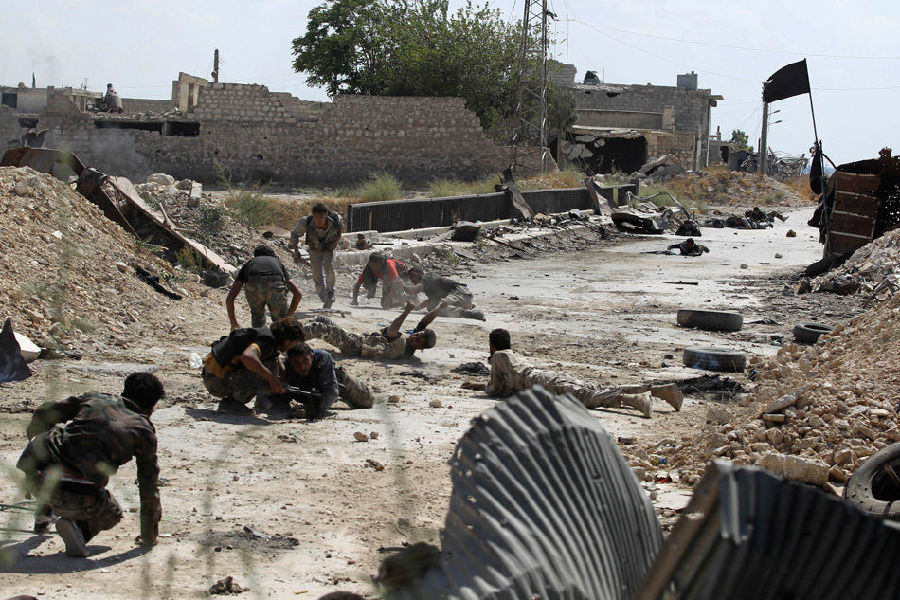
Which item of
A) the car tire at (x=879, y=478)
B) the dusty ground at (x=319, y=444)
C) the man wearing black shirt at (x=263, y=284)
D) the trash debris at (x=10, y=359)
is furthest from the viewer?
the man wearing black shirt at (x=263, y=284)

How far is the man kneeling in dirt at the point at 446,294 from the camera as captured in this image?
11.6 meters

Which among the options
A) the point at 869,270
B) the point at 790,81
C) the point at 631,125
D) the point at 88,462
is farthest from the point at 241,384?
the point at 631,125

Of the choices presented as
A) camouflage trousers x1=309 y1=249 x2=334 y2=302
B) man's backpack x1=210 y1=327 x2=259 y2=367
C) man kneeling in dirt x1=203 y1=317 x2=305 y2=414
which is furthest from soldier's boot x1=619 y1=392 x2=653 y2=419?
camouflage trousers x1=309 y1=249 x2=334 y2=302

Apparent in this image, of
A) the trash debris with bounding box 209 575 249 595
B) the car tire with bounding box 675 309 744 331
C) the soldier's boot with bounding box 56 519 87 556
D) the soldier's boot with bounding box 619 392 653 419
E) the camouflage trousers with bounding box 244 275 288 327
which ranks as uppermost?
the camouflage trousers with bounding box 244 275 288 327

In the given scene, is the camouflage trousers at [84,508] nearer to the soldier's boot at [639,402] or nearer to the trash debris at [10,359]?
the trash debris at [10,359]

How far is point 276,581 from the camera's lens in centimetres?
363

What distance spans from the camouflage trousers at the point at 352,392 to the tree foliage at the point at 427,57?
29.5m

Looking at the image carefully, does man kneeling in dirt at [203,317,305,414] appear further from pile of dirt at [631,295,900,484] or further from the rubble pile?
the rubble pile

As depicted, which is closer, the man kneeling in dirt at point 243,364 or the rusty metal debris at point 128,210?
the man kneeling in dirt at point 243,364

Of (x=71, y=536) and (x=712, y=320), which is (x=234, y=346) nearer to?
(x=71, y=536)

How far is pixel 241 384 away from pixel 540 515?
4738 mm

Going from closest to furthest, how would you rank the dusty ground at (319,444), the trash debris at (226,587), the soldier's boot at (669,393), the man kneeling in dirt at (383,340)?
the trash debris at (226,587), the dusty ground at (319,444), the soldier's boot at (669,393), the man kneeling in dirt at (383,340)

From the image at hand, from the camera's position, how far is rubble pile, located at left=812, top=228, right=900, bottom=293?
554 inches

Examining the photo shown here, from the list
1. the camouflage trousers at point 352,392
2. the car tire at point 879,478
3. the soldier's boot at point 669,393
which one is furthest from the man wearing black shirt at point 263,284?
the car tire at point 879,478
